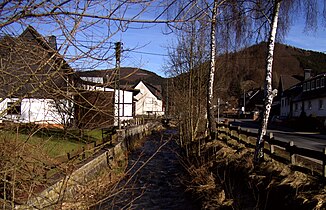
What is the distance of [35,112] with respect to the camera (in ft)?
13.9

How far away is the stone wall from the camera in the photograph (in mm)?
3500

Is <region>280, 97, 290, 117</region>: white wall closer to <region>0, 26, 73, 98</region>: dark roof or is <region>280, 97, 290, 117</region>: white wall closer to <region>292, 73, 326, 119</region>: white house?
<region>292, 73, 326, 119</region>: white house

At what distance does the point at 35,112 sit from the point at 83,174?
167 cm

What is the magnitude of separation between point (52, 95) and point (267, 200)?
5.39m

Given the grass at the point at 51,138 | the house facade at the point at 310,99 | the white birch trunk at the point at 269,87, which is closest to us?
the grass at the point at 51,138

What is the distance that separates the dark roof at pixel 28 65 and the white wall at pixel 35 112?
0.13 m

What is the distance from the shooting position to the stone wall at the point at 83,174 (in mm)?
3500

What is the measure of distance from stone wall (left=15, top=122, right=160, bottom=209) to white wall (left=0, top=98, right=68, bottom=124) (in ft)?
2.32

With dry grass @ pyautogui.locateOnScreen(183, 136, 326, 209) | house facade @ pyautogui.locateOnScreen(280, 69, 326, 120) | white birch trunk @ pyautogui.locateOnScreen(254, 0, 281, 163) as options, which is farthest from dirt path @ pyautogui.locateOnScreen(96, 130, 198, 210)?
house facade @ pyautogui.locateOnScreen(280, 69, 326, 120)

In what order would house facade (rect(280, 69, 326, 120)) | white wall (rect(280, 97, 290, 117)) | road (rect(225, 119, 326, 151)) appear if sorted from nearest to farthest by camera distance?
road (rect(225, 119, 326, 151)), house facade (rect(280, 69, 326, 120)), white wall (rect(280, 97, 290, 117))

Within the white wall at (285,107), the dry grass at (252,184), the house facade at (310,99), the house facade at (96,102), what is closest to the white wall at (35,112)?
the house facade at (96,102)

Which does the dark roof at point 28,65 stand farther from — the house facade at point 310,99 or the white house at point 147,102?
the house facade at point 310,99

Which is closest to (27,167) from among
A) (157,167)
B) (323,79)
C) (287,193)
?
(287,193)

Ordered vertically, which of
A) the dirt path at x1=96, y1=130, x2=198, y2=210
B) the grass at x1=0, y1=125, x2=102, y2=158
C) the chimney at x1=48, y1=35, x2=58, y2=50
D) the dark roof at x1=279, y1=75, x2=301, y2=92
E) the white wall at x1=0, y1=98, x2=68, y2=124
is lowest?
the dirt path at x1=96, y1=130, x2=198, y2=210
